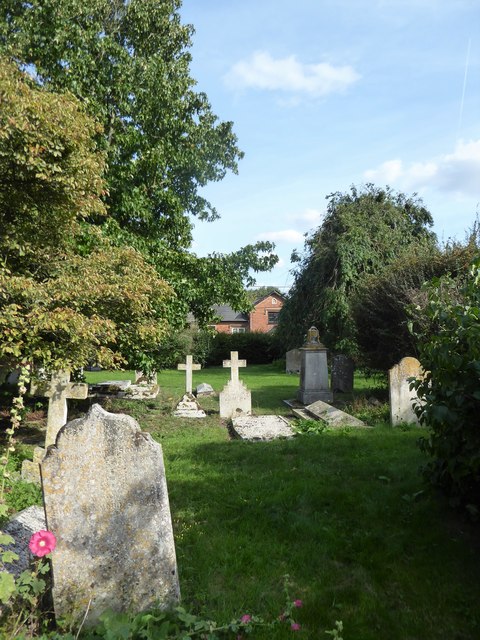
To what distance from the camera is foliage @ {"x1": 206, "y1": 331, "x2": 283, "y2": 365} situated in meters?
35.4

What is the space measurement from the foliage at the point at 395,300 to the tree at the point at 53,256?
7.10 metres

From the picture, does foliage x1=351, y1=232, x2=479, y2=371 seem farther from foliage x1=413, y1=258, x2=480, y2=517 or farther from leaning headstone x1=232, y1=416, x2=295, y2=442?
foliage x1=413, y1=258, x2=480, y2=517

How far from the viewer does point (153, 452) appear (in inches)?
125

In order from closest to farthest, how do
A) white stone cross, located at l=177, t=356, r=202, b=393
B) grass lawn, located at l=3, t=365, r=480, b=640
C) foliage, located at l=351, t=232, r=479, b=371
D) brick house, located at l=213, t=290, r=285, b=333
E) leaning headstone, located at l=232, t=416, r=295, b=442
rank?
grass lawn, located at l=3, t=365, r=480, b=640
leaning headstone, located at l=232, t=416, r=295, b=442
foliage, located at l=351, t=232, r=479, b=371
white stone cross, located at l=177, t=356, r=202, b=393
brick house, located at l=213, t=290, r=285, b=333

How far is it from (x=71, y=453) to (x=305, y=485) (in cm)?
331

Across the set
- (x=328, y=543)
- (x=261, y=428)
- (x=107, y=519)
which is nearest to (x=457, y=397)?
(x=328, y=543)

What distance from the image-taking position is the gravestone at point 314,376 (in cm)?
1391

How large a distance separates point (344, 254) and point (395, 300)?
10.3 meters

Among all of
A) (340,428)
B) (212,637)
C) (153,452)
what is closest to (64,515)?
(153,452)

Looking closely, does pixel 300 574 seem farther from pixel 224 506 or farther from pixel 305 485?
pixel 305 485

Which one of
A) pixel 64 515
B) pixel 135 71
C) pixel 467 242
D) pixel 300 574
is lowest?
pixel 300 574

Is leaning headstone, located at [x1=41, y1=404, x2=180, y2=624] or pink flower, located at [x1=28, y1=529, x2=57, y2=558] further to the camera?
leaning headstone, located at [x1=41, y1=404, x2=180, y2=624]

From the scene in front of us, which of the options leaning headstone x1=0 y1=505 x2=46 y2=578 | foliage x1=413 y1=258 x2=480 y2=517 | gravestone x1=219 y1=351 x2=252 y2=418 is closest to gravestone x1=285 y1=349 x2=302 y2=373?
gravestone x1=219 y1=351 x2=252 y2=418

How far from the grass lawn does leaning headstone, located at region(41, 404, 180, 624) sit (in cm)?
43
